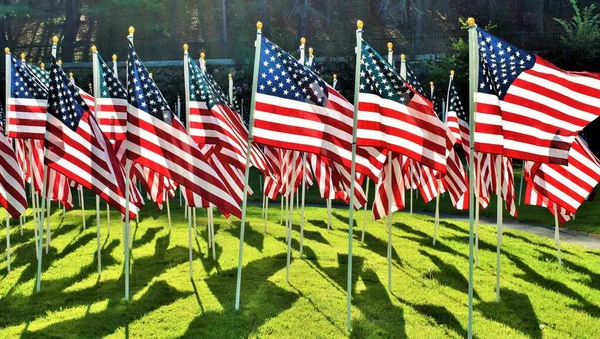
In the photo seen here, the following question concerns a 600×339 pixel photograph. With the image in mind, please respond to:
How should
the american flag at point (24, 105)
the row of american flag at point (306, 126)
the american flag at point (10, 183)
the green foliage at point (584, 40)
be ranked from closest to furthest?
1. the row of american flag at point (306, 126)
2. the american flag at point (10, 183)
3. the american flag at point (24, 105)
4. the green foliage at point (584, 40)

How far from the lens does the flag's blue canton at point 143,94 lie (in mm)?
11406

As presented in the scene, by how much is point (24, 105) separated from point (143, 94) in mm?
3881

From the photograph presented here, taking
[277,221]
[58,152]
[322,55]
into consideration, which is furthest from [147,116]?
[322,55]

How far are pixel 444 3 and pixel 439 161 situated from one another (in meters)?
47.7

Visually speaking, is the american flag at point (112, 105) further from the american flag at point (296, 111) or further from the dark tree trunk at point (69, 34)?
the dark tree trunk at point (69, 34)

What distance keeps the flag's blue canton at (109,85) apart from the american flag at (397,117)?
17.7ft

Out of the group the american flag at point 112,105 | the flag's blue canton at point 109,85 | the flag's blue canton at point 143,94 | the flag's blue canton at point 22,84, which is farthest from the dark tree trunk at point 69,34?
the flag's blue canton at point 143,94

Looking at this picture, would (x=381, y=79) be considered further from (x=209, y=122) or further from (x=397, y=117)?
(x=209, y=122)

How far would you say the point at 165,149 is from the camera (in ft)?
36.9

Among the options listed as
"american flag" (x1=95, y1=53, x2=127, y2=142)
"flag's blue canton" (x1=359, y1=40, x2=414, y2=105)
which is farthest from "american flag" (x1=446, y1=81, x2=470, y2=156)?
"american flag" (x1=95, y1=53, x2=127, y2=142)

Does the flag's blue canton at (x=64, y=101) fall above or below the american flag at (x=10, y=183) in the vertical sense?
above

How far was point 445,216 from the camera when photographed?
23719 mm

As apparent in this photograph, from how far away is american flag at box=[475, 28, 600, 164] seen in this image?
1003cm

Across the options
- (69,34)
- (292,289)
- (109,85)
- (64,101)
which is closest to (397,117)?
(292,289)
